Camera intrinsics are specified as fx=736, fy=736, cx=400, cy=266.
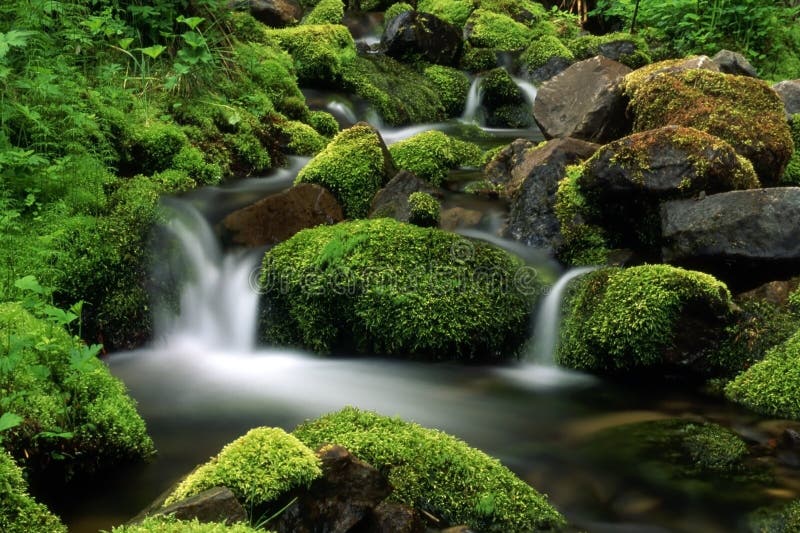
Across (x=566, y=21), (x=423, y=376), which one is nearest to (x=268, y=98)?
(x=423, y=376)

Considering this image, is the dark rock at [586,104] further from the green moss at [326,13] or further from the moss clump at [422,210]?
the green moss at [326,13]

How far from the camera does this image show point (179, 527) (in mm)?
2441

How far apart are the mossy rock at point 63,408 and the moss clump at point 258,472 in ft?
A: 2.80

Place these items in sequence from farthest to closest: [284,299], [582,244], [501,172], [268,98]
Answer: [268,98]
[501,172]
[582,244]
[284,299]

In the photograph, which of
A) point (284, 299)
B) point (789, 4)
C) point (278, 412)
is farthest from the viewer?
point (789, 4)

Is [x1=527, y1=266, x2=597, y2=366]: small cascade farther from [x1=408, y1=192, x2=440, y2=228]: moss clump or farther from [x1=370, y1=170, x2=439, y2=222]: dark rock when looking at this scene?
[x1=370, y1=170, x2=439, y2=222]: dark rock

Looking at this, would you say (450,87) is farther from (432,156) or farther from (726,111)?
(726,111)

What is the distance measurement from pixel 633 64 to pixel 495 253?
7349 mm

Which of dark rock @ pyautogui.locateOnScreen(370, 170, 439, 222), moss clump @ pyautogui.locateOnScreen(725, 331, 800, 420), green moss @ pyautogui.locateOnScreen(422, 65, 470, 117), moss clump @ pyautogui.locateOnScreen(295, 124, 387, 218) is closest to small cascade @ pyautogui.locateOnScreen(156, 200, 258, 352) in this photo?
moss clump @ pyautogui.locateOnScreen(295, 124, 387, 218)

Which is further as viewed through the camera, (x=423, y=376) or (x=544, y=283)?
(x=544, y=283)

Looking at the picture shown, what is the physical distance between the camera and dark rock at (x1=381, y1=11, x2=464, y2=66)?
12.8m

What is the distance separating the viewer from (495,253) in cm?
594

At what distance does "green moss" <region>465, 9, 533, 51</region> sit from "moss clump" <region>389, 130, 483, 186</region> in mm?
5950

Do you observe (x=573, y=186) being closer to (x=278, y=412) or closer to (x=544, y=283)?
(x=544, y=283)
